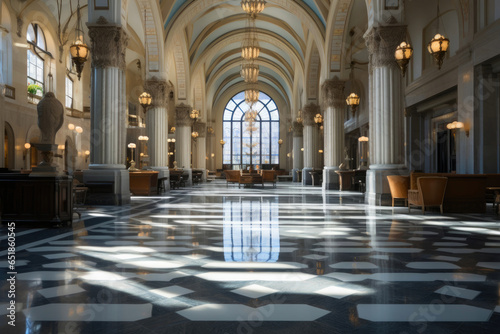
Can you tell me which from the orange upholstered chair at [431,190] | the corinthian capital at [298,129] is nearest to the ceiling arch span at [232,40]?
the corinthian capital at [298,129]

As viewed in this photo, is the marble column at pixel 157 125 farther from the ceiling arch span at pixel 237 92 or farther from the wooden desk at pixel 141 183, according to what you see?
the ceiling arch span at pixel 237 92

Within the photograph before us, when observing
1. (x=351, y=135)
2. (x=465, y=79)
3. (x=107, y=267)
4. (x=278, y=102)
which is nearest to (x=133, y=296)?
(x=107, y=267)

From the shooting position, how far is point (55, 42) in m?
21.5

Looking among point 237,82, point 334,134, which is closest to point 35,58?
point 334,134

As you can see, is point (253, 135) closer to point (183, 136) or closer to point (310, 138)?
point (310, 138)

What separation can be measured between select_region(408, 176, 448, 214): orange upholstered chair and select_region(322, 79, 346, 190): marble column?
9316mm

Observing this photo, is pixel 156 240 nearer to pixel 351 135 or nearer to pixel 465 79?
pixel 465 79

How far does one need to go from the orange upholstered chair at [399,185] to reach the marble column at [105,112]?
22.8 ft

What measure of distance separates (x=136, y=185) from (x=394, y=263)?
11832 mm

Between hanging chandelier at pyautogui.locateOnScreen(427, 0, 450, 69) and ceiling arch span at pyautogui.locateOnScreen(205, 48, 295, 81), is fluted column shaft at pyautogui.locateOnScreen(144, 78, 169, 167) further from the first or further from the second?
ceiling arch span at pyautogui.locateOnScreen(205, 48, 295, 81)

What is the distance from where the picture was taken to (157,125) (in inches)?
661

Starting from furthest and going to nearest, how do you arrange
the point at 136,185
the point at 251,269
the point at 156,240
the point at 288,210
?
the point at 136,185 → the point at 288,210 → the point at 156,240 → the point at 251,269

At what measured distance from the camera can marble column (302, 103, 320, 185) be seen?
2395 cm

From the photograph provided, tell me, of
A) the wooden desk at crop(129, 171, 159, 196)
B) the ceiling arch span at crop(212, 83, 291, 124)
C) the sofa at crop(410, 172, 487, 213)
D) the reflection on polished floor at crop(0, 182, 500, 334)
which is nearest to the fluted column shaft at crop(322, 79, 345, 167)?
the wooden desk at crop(129, 171, 159, 196)
